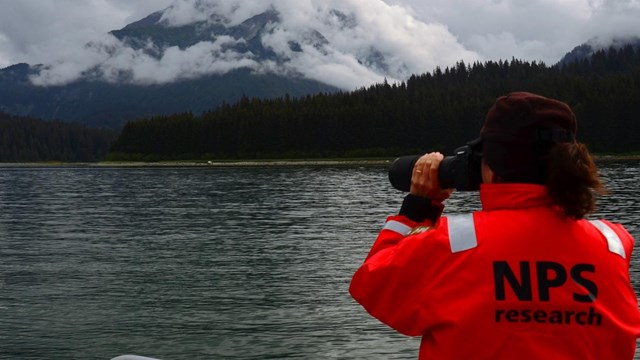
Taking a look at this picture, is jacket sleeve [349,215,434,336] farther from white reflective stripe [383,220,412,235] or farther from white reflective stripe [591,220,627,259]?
white reflective stripe [591,220,627,259]

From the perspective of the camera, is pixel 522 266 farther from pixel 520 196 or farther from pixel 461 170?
pixel 461 170

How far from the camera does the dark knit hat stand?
11.3ft

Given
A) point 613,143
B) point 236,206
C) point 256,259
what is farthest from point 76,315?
point 613,143

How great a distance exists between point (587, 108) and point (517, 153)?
193 m

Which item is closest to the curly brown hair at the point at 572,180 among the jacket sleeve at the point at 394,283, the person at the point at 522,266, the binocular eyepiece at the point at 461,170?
the person at the point at 522,266

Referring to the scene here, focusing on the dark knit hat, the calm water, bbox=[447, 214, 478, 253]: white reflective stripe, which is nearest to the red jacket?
bbox=[447, 214, 478, 253]: white reflective stripe

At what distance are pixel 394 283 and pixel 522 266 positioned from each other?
0.62 meters

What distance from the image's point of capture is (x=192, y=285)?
2209 centimetres

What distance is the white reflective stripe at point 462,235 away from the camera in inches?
131

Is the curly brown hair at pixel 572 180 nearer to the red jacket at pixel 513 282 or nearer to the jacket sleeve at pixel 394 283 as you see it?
the red jacket at pixel 513 282

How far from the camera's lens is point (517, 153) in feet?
11.4

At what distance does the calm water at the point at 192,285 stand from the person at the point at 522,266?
38.1 ft

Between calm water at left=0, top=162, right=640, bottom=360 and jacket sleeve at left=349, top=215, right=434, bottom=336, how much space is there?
11498 millimetres

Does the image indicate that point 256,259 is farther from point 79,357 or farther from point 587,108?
point 587,108
